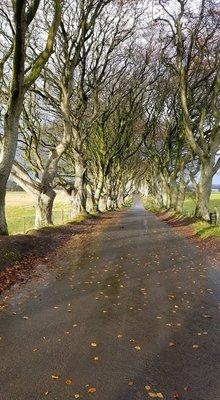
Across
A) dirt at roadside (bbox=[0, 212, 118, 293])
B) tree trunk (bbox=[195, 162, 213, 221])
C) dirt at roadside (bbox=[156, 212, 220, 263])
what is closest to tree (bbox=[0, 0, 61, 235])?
dirt at roadside (bbox=[0, 212, 118, 293])

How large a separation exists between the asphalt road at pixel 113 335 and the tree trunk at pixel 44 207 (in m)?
10.6

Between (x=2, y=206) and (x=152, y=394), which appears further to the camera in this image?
(x=2, y=206)

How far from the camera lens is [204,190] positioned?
23453 mm

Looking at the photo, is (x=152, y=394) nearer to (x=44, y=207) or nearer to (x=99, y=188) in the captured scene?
(x=44, y=207)

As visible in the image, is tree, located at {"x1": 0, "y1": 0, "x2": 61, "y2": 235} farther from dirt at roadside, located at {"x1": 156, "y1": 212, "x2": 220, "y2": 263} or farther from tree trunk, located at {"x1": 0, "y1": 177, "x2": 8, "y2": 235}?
dirt at roadside, located at {"x1": 156, "y1": 212, "x2": 220, "y2": 263}

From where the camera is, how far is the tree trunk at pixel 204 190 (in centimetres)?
2280

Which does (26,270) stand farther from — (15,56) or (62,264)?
(15,56)

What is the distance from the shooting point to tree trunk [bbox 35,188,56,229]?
22531 millimetres

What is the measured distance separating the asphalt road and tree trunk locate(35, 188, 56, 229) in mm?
10648

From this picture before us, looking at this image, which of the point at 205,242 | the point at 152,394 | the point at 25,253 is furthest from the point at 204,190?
the point at 152,394

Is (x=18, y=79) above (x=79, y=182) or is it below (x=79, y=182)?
above

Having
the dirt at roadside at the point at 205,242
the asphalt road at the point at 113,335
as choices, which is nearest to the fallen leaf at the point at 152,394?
the asphalt road at the point at 113,335

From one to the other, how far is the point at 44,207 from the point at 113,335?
54.0 ft

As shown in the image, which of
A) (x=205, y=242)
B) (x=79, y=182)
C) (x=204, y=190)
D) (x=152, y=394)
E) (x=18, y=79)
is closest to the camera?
(x=152, y=394)
